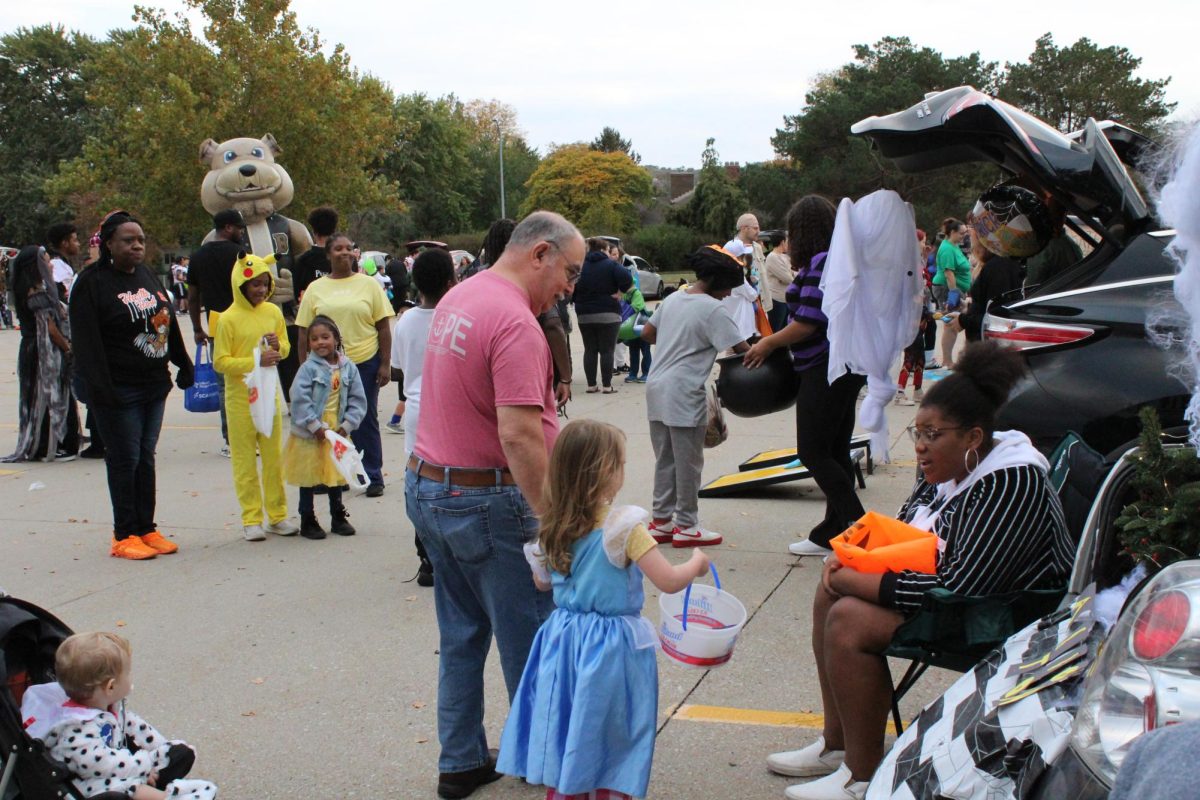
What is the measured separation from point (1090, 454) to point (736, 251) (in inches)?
324

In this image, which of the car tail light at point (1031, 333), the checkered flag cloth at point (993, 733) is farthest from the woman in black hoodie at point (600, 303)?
the checkered flag cloth at point (993, 733)

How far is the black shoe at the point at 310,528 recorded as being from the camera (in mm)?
6766

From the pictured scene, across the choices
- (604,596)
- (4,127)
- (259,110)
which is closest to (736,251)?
(604,596)

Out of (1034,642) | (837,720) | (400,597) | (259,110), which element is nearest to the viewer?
(1034,642)

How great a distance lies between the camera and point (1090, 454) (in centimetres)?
369

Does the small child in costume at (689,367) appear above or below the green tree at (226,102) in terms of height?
below

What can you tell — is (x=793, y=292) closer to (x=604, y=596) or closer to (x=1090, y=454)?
(x=1090, y=454)

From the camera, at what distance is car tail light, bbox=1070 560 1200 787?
180cm

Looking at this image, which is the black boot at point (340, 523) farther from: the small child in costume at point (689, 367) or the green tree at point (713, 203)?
the green tree at point (713, 203)

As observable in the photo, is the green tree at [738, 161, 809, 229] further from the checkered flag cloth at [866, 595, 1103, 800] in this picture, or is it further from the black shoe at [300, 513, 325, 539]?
the checkered flag cloth at [866, 595, 1103, 800]

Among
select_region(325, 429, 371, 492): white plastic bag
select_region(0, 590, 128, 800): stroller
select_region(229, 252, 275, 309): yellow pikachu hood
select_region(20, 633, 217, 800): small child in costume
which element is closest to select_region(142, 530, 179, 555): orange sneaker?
select_region(325, 429, 371, 492): white plastic bag

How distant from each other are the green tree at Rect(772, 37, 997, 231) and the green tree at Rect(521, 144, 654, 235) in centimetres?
1396

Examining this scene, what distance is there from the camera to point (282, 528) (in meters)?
6.86

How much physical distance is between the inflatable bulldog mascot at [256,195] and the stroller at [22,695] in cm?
785
